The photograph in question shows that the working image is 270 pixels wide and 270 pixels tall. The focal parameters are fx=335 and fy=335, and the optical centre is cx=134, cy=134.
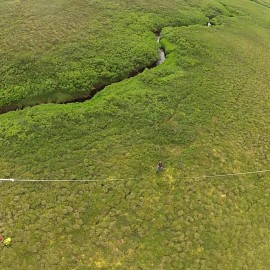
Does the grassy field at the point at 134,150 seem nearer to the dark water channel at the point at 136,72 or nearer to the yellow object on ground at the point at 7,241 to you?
the yellow object on ground at the point at 7,241

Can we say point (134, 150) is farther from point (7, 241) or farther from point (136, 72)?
point (136, 72)

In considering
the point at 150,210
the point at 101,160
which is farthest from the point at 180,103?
the point at 150,210

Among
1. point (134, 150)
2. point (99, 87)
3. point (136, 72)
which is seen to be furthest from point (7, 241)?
point (136, 72)

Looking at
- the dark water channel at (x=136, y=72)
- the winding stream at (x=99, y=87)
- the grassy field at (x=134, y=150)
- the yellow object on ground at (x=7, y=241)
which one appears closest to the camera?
the yellow object on ground at (x=7, y=241)

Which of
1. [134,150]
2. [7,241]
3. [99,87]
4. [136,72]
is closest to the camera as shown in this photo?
[7,241]

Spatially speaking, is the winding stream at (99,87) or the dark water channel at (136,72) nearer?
the winding stream at (99,87)

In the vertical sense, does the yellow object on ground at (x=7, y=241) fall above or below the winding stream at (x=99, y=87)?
below

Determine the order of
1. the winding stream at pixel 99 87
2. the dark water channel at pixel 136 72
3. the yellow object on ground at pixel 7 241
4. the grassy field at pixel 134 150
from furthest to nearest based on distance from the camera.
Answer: the dark water channel at pixel 136 72, the winding stream at pixel 99 87, the grassy field at pixel 134 150, the yellow object on ground at pixel 7 241

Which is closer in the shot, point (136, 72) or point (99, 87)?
point (99, 87)

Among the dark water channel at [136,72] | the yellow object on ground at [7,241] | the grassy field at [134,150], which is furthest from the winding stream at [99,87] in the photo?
the yellow object on ground at [7,241]
